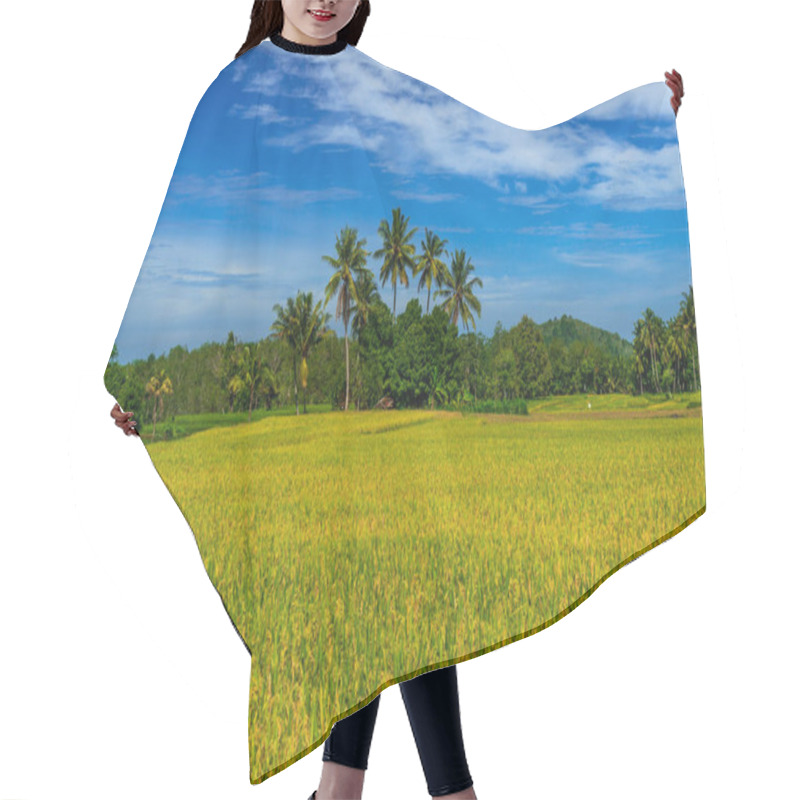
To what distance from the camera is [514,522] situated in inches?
133

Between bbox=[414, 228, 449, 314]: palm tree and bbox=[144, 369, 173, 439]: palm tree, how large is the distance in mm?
701

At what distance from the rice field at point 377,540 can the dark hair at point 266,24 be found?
102cm

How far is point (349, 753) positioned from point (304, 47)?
1.96 metres

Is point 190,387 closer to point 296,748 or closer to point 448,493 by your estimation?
point 448,493

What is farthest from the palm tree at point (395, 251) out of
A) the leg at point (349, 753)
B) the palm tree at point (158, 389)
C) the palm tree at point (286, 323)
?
the leg at point (349, 753)

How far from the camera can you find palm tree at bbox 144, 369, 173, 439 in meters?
3.33

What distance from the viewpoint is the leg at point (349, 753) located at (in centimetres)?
365

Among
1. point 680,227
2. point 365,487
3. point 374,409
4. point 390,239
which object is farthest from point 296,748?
point 680,227

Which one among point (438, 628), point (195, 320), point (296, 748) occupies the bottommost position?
point (296, 748)

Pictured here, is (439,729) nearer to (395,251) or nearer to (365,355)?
(365,355)

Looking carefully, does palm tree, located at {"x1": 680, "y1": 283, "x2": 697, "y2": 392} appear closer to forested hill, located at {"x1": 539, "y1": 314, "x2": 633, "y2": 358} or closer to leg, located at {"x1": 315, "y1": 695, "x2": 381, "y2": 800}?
forested hill, located at {"x1": 539, "y1": 314, "x2": 633, "y2": 358}

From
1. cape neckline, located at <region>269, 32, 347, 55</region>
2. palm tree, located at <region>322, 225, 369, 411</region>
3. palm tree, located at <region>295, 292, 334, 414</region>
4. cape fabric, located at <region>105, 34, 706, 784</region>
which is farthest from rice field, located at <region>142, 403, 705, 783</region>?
cape neckline, located at <region>269, 32, 347, 55</region>

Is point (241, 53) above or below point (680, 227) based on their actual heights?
above

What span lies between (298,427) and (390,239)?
0.55 m
